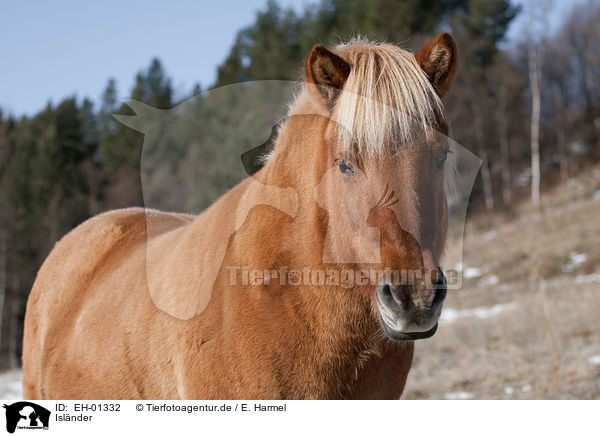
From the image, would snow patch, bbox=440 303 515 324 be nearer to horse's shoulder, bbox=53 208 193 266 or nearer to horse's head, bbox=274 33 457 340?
horse's shoulder, bbox=53 208 193 266

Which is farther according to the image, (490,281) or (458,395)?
(490,281)

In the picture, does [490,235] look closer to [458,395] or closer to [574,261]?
[574,261]

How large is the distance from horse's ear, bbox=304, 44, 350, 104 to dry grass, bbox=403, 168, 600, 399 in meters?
4.06

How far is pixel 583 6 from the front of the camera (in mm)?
28375

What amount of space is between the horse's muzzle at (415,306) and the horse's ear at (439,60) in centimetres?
99

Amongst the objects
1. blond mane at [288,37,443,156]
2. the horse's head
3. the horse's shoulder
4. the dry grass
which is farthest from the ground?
blond mane at [288,37,443,156]

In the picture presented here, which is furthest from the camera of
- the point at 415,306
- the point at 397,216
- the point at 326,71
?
the point at 326,71

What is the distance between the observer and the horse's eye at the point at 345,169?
2201mm

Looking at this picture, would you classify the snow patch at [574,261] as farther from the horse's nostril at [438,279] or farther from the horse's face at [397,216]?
the horse's nostril at [438,279]

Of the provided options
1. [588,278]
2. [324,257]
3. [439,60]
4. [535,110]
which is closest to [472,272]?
[588,278]

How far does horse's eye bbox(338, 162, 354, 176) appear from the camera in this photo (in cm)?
220

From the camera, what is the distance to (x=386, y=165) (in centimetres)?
211
